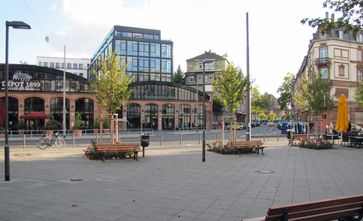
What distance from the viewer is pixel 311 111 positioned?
28.5m

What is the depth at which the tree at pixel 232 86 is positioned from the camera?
22078 millimetres

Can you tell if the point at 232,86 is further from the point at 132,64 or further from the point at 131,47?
the point at 131,47

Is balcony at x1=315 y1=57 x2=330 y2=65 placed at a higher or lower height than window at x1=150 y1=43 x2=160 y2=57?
lower

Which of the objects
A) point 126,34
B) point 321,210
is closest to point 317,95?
point 321,210

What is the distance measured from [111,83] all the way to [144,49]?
66833 millimetres

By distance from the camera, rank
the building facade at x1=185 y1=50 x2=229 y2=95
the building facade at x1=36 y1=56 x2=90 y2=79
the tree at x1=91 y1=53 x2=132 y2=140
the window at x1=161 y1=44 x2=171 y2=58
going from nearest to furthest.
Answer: the tree at x1=91 y1=53 x2=132 y2=140
the window at x1=161 y1=44 x2=171 y2=58
the building facade at x1=185 y1=50 x2=229 y2=95
the building facade at x1=36 y1=56 x2=90 y2=79

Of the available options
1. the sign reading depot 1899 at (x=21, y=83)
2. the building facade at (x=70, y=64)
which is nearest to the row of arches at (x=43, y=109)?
the sign reading depot 1899 at (x=21, y=83)

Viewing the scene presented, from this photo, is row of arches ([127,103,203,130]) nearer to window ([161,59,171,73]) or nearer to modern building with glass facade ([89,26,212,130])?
modern building with glass facade ([89,26,212,130])

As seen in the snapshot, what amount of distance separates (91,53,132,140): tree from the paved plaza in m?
6.23

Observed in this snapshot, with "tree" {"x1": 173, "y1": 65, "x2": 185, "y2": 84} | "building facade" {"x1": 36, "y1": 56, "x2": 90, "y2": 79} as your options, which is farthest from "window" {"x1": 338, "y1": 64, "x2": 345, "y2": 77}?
"building facade" {"x1": 36, "y1": 56, "x2": 90, "y2": 79}

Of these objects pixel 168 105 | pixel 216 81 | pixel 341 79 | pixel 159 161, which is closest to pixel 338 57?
pixel 341 79

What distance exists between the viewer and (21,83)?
2266 inches

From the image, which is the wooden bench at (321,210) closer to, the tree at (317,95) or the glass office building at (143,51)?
the tree at (317,95)

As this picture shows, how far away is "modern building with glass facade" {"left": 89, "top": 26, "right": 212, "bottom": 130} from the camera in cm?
6944
